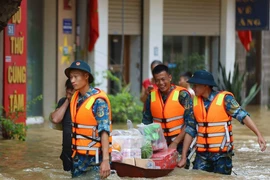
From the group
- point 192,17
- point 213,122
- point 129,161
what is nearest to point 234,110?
point 213,122

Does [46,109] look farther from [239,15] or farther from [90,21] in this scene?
[239,15]

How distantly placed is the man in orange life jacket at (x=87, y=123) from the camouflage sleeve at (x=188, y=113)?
5.37 ft

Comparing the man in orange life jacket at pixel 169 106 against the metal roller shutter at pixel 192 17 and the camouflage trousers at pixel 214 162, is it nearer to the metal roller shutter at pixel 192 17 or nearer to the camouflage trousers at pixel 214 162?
the camouflage trousers at pixel 214 162

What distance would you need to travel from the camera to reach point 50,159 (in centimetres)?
1184

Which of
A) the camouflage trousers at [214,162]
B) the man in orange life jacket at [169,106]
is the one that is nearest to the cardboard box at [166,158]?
the camouflage trousers at [214,162]

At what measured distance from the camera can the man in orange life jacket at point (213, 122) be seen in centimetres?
920

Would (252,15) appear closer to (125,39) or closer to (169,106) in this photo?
(125,39)

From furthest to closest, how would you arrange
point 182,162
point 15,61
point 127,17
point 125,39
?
point 125,39 < point 127,17 < point 15,61 < point 182,162

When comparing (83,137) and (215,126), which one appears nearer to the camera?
(83,137)

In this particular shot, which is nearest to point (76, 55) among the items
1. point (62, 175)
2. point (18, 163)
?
point (18, 163)

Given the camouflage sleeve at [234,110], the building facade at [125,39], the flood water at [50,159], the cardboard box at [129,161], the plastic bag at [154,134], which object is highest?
the building facade at [125,39]

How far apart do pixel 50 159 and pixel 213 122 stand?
→ 3.52 metres

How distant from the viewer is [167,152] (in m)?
9.43

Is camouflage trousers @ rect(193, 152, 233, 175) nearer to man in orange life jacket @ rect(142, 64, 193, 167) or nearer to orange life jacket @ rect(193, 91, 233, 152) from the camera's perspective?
orange life jacket @ rect(193, 91, 233, 152)
